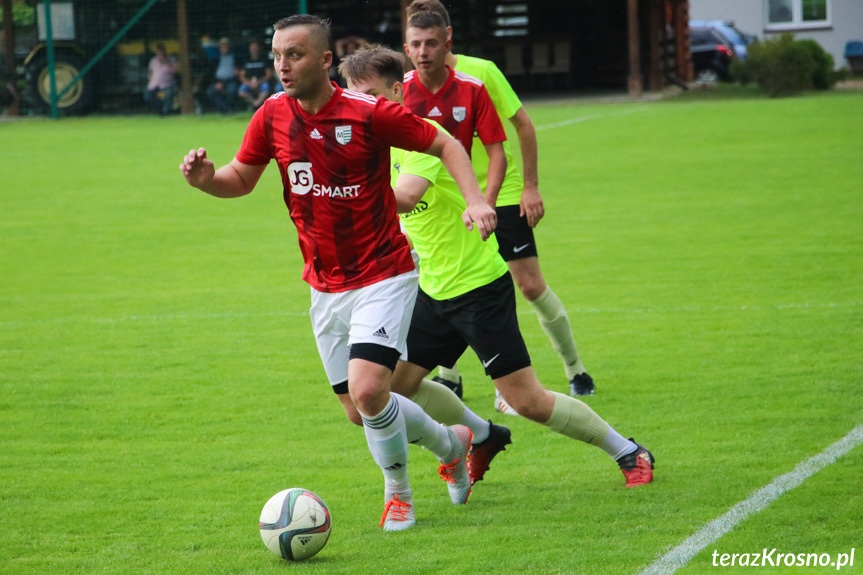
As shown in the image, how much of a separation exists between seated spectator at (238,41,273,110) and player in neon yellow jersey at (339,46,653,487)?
2367 centimetres

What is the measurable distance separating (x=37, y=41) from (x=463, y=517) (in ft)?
90.3

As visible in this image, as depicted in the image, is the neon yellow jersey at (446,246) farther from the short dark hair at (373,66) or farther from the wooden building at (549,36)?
the wooden building at (549,36)

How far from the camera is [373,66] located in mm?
4727

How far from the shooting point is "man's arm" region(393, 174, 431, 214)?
4488 mm

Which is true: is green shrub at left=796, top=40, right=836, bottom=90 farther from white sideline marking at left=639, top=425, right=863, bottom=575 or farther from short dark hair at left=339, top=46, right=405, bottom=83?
short dark hair at left=339, top=46, right=405, bottom=83

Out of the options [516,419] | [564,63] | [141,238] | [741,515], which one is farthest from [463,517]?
[564,63]

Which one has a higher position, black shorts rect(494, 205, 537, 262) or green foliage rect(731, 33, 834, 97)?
green foliage rect(731, 33, 834, 97)

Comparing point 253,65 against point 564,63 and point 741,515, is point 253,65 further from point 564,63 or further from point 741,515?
point 741,515

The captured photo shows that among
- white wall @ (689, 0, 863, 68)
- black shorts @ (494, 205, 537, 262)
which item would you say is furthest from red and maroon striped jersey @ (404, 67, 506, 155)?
white wall @ (689, 0, 863, 68)

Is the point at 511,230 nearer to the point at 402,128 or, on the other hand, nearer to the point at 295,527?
the point at 402,128

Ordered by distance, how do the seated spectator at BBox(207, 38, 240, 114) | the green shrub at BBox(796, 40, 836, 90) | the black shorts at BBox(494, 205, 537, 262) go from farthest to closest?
the green shrub at BBox(796, 40, 836, 90) < the seated spectator at BBox(207, 38, 240, 114) < the black shorts at BBox(494, 205, 537, 262)

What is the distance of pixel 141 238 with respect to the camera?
1326 cm

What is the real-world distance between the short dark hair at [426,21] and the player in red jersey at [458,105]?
3cm

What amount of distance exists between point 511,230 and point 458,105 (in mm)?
897
